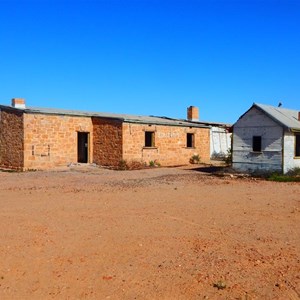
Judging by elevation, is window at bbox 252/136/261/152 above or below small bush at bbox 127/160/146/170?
above

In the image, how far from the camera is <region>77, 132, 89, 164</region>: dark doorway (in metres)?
23.1

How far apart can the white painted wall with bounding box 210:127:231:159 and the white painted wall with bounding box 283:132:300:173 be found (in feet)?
45.0

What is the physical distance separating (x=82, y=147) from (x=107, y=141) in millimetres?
2290

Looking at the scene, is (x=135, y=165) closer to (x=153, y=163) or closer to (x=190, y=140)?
(x=153, y=163)

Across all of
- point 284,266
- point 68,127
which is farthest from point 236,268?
point 68,127

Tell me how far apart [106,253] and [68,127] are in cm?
1637

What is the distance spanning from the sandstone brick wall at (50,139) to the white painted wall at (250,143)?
8934 millimetres

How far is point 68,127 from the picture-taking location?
21281 millimetres

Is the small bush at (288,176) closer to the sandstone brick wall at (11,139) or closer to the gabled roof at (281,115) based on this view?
the gabled roof at (281,115)

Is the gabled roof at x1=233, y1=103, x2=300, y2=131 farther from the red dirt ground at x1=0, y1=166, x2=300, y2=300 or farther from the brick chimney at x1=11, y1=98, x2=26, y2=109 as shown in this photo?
the brick chimney at x1=11, y1=98, x2=26, y2=109

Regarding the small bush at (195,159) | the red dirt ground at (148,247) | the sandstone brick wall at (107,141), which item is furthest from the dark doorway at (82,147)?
the red dirt ground at (148,247)

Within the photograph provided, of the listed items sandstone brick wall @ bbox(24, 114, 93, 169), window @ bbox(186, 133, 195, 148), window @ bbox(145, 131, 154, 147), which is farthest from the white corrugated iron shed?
sandstone brick wall @ bbox(24, 114, 93, 169)

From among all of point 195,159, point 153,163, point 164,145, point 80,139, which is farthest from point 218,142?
point 80,139

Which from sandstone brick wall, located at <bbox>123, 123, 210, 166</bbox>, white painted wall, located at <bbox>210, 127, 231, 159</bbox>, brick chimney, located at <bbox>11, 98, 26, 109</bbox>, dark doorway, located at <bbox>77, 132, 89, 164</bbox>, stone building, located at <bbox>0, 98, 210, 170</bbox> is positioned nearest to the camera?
stone building, located at <bbox>0, 98, 210, 170</bbox>
